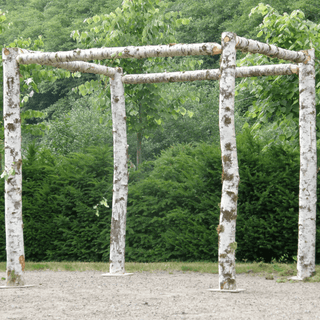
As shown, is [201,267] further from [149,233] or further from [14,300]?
[14,300]

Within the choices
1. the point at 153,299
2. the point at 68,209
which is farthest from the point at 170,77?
the point at 68,209

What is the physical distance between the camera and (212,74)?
7539 millimetres

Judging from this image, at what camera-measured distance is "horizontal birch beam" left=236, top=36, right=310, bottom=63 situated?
6.02 metres

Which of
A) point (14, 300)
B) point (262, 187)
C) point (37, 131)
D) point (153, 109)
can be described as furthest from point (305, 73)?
point (37, 131)

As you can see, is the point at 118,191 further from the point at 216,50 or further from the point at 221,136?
the point at 216,50

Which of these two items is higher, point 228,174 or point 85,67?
point 85,67

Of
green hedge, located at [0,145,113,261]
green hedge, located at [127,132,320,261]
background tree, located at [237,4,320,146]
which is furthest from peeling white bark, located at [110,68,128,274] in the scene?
background tree, located at [237,4,320,146]

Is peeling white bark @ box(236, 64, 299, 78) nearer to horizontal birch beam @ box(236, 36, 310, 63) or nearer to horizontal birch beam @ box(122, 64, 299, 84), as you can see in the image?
horizontal birch beam @ box(122, 64, 299, 84)

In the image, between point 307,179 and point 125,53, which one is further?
point 307,179

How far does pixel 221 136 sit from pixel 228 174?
1.65 ft

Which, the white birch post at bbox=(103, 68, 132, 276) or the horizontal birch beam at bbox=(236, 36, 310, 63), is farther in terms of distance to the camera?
the white birch post at bbox=(103, 68, 132, 276)

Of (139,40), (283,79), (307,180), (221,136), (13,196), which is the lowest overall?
(13,196)

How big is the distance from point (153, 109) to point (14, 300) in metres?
6.32

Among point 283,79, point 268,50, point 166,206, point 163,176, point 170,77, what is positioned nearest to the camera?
point 268,50
